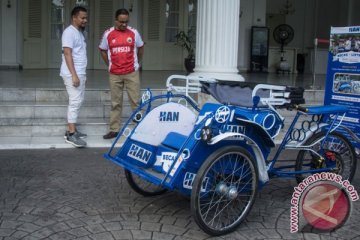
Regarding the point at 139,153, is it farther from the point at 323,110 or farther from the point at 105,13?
the point at 105,13

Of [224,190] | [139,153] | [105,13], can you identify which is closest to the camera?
[224,190]

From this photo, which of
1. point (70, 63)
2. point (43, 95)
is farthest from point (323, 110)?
point (43, 95)

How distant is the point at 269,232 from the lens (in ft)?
13.2

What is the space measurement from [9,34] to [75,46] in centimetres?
758

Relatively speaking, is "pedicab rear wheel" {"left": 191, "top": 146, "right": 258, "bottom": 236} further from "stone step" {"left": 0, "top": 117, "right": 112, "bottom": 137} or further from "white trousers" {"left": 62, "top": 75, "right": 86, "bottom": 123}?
"stone step" {"left": 0, "top": 117, "right": 112, "bottom": 137}

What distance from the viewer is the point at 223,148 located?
150 inches

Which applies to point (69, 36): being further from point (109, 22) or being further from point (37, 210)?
point (109, 22)

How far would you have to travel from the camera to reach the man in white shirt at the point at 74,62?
21.5 feet

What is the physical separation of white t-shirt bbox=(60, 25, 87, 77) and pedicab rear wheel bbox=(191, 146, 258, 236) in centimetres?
341

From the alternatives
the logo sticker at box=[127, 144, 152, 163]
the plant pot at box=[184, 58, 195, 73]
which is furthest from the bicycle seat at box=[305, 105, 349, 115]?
the plant pot at box=[184, 58, 195, 73]

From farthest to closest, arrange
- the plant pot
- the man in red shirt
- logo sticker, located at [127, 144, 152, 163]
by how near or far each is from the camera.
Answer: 1. the plant pot
2. the man in red shirt
3. logo sticker, located at [127, 144, 152, 163]

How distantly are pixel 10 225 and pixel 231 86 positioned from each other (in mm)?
2244

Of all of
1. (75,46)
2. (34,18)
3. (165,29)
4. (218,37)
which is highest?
(34,18)

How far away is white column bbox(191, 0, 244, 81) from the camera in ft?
27.8
